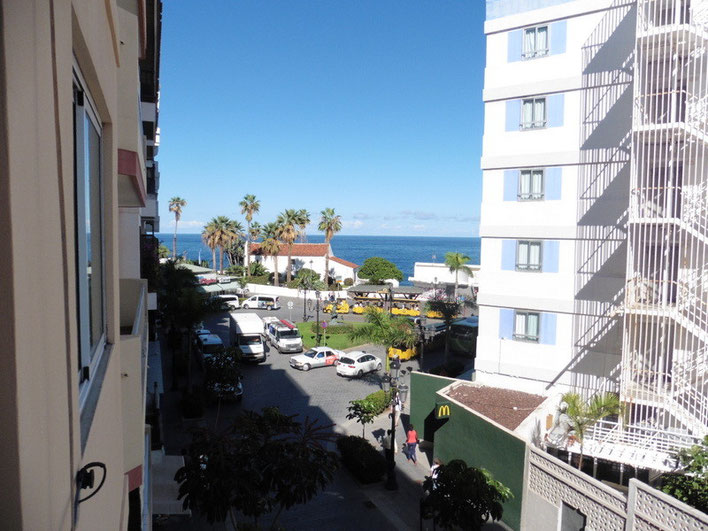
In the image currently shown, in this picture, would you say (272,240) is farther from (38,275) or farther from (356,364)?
(38,275)

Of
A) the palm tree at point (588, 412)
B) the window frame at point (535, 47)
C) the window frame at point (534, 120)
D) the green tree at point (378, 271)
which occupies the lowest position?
the palm tree at point (588, 412)

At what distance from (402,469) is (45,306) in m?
16.3

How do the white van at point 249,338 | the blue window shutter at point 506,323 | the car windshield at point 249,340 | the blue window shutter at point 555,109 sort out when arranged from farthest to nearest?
the car windshield at point 249,340 → the white van at point 249,338 → the blue window shutter at point 506,323 → the blue window shutter at point 555,109

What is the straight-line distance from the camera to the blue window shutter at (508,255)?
16.4 meters

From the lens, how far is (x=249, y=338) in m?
28.4

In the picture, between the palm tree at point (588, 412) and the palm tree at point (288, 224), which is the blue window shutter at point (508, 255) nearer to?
the palm tree at point (588, 412)

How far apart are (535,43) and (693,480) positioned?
1241 cm

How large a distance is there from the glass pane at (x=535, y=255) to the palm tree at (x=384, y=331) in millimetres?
9073

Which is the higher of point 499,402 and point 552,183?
point 552,183

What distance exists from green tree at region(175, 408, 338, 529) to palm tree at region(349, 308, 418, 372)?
48.3ft

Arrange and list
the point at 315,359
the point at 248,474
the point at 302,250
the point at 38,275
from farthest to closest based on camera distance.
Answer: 1. the point at 302,250
2. the point at 315,359
3. the point at 248,474
4. the point at 38,275

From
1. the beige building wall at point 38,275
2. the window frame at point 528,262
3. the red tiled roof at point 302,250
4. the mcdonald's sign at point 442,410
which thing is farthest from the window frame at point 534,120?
the red tiled roof at point 302,250

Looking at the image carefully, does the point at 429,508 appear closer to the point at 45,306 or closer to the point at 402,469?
the point at 402,469

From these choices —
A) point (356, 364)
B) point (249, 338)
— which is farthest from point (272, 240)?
point (356, 364)
